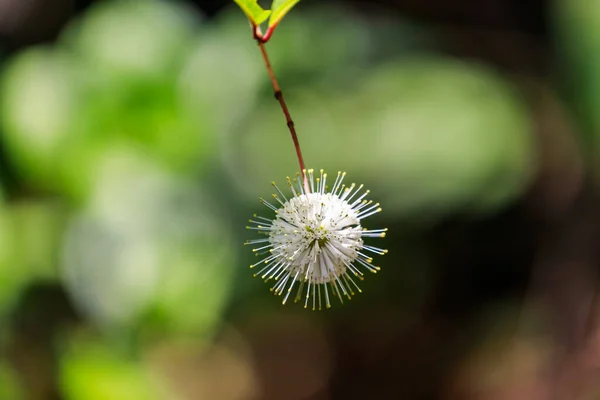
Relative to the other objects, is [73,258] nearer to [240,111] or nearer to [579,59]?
[240,111]

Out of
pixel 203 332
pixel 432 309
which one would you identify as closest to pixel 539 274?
pixel 432 309

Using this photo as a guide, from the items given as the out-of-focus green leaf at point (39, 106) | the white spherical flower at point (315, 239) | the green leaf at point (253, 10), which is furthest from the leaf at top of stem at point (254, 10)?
the out-of-focus green leaf at point (39, 106)

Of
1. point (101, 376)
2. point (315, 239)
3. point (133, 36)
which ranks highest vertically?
point (133, 36)

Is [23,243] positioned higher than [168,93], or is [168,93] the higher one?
[168,93]

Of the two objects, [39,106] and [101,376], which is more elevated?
[39,106]

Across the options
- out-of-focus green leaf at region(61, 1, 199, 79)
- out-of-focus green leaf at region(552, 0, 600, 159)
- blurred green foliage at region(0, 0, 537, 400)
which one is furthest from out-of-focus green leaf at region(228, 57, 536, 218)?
out-of-focus green leaf at region(61, 1, 199, 79)

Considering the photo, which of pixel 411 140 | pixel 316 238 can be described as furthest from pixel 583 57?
pixel 316 238

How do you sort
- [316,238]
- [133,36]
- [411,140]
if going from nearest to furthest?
[316,238], [133,36], [411,140]

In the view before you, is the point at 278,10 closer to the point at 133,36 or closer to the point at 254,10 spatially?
the point at 254,10
